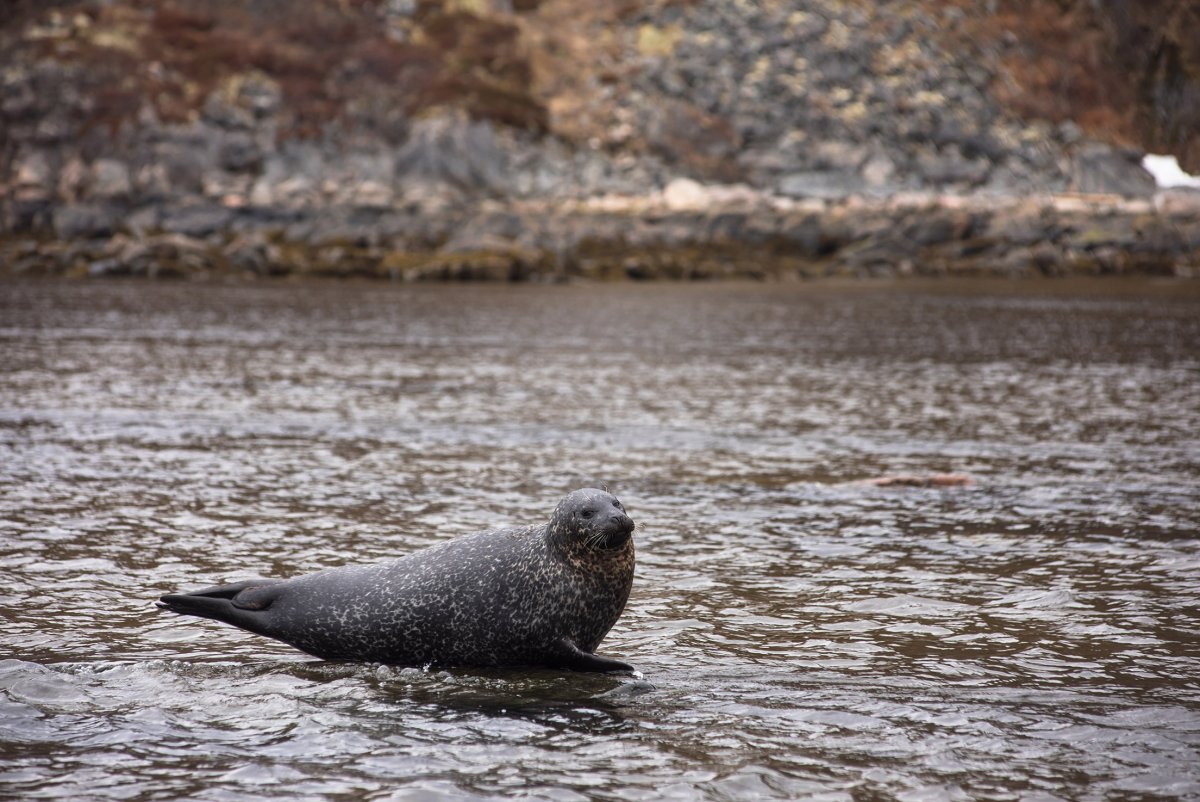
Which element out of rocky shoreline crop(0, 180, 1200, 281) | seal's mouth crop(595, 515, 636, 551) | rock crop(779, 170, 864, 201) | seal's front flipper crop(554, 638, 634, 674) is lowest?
seal's front flipper crop(554, 638, 634, 674)

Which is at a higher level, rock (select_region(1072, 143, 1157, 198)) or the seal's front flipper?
rock (select_region(1072, 143, 1157, 198))

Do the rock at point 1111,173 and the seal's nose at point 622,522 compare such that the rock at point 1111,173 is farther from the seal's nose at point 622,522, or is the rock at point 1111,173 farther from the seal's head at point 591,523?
the seal's nose at point 622,522

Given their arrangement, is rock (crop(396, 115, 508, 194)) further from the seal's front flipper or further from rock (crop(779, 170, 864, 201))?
the seal's front flipper

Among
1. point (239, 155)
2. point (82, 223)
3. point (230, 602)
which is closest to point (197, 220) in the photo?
point (82, 223)

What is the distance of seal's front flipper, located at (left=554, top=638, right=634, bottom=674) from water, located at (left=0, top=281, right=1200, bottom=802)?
15cm

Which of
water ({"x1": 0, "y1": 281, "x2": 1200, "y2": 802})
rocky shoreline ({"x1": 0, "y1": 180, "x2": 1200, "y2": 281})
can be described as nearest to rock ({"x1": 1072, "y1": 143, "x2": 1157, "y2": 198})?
rocky shoreline ({"x1": 0, "y1": 180, "x2": 1200, "y2": 281})

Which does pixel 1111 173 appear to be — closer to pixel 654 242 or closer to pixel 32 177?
pixel 654 242

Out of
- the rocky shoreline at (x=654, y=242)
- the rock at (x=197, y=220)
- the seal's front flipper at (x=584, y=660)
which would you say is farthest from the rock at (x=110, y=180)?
the seal's front flipper at (x=584, y=660)

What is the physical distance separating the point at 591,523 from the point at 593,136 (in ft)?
274

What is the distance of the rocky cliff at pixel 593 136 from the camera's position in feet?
229

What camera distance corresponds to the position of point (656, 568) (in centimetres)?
1098

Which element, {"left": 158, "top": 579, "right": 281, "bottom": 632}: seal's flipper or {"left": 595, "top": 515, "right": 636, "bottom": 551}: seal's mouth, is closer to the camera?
{"left": 595, "top": 515, "right": 636, "bottom": 551}: seal's mouth

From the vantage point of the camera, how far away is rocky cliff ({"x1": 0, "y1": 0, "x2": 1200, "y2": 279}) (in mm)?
69875

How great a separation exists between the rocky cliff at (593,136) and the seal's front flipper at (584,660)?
54.2 meters
